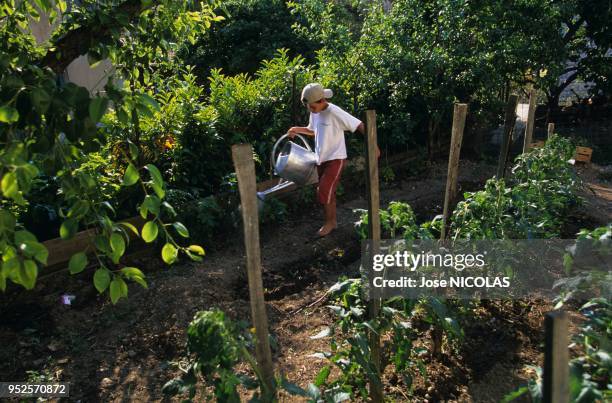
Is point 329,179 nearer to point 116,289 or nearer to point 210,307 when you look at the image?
point 210,307

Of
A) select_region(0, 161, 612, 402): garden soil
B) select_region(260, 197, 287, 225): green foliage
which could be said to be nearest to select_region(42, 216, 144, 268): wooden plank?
select_region(0, 161, 612, 402): garden soil

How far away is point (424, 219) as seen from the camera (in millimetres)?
5605

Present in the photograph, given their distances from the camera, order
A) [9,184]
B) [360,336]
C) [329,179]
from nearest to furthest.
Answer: [9,184], [360,336], [329,179]

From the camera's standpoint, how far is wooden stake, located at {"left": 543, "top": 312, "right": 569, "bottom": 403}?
4.25ft

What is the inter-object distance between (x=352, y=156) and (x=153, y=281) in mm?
3250

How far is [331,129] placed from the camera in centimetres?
484

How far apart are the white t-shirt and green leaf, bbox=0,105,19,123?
3.72 metres

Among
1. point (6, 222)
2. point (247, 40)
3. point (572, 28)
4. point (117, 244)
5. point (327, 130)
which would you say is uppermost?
point (247, 40)

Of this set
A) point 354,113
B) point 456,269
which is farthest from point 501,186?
point 354,113

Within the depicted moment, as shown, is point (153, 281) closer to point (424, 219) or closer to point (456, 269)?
point (456, 269)

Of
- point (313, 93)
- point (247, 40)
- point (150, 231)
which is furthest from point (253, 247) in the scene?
point (247, 40)

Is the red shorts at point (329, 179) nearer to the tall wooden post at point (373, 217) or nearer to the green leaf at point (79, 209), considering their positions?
the tall wooden post at point (373, 217)

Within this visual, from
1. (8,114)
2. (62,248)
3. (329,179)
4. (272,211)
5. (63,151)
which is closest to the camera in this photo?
(8,114)

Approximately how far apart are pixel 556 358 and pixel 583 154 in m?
7.53
